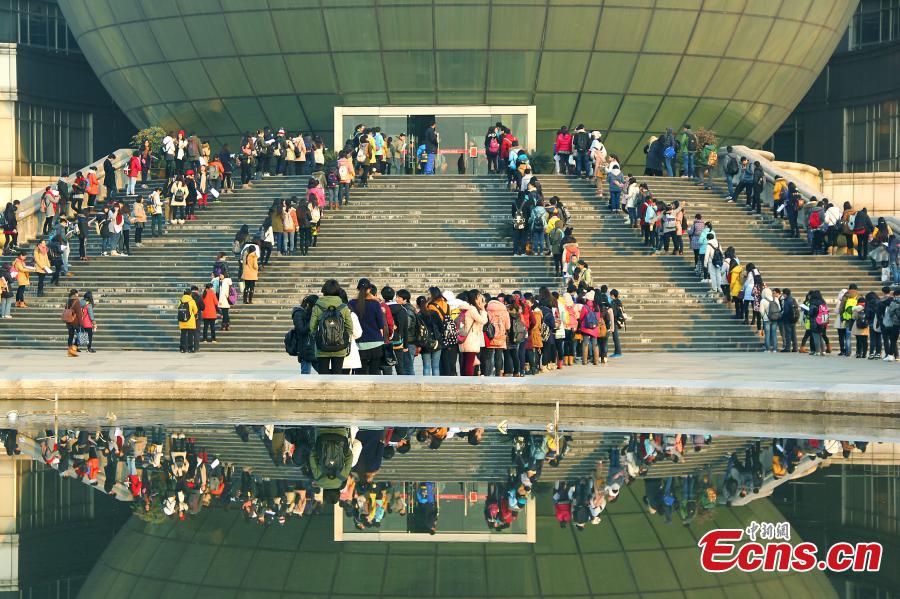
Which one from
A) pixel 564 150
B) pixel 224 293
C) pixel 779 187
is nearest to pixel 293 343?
pixel 224 293

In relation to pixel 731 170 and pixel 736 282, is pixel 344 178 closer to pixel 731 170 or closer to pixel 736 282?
pixel 731 170

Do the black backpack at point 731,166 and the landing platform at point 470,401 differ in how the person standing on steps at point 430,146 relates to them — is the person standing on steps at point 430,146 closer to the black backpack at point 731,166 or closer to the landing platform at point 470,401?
the black backpack at point 731,166

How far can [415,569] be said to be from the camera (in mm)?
9039

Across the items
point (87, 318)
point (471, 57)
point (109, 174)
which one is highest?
point (471, 57)

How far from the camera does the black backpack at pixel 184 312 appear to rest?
2622 cm

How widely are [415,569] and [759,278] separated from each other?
20065 millimetres

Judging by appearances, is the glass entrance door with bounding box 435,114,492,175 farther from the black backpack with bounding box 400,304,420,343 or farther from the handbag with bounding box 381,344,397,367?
the handbag with bounding box 381,344,397,367

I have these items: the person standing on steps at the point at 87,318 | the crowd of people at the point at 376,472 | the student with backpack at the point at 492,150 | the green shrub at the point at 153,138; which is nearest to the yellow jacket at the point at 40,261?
the person standing on steps at the point at 87,318

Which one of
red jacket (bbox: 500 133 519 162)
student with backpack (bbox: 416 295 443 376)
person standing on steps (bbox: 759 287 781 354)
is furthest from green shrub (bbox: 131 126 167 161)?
student with backpack (bbox: 416 295 443 376)

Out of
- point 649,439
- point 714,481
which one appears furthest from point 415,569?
point 649,439

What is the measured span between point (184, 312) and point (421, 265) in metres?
6.19

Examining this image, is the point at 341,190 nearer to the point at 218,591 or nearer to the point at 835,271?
the point at 835,271

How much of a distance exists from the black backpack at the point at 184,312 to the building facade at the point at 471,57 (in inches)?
769

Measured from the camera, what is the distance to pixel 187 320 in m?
26.3
